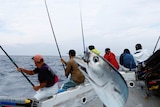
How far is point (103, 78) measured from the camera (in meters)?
3.03

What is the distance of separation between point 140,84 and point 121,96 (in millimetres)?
3022

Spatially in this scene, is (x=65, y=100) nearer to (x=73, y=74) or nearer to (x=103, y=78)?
(x=73, y=74)

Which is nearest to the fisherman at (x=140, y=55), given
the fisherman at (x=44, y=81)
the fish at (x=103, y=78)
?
the fisherman at (x=44, y=81)

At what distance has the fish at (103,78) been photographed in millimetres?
2986

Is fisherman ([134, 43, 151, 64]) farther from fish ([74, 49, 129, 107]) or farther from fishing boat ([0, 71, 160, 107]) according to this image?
fish ([74, 49, 129, 107])

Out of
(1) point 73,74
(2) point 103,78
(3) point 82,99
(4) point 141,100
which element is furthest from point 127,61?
(2) point 103,78

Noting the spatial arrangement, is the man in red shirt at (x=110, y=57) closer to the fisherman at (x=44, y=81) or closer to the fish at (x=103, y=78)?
the fisherman at (x=44, y=81)

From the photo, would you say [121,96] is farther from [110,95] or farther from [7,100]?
[7,100]

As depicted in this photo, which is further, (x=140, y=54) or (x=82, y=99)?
(x=140, y=54)

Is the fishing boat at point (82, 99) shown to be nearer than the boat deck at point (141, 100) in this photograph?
Yes

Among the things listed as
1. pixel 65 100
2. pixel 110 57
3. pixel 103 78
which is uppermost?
pixel 103 78

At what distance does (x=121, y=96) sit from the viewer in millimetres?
3117

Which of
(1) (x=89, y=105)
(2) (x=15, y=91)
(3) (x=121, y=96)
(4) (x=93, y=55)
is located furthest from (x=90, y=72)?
(2) (x=15, y=91)

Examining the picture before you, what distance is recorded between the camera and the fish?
9.80 feet
